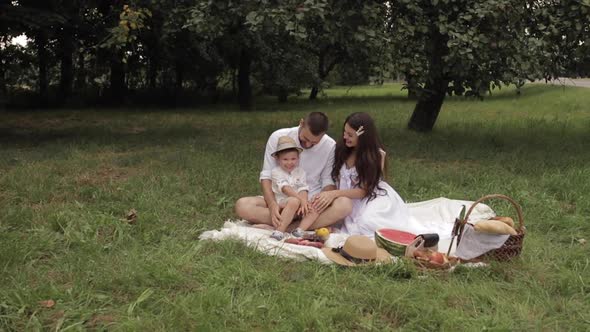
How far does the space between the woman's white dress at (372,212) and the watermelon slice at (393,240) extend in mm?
192

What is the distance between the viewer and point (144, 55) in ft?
64.1

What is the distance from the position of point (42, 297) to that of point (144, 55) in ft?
57.2

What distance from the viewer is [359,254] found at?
3764 millimetres

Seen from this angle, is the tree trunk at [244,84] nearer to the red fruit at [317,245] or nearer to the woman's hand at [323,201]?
the woman's hand at [323,201]

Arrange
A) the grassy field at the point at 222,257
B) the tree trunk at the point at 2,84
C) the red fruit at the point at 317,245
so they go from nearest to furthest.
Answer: the grassy field at the point at 222,257 → the red fruit at the point at 317,245 → the tree trunk at the point at 2,84

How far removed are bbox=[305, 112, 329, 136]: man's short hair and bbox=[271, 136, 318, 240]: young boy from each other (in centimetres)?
20

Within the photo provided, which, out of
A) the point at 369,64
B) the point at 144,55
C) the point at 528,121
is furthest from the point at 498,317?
the point at 144,55

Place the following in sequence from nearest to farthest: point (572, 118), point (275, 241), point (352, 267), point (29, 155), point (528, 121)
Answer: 1. point (352, 267)
2. point (275, 241)
3. point (29, 155)
4. point (528, 121)
5. point (572, 118)

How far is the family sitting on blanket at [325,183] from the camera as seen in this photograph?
4500 mm

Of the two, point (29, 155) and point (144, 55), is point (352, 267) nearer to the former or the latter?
point (29, 155)

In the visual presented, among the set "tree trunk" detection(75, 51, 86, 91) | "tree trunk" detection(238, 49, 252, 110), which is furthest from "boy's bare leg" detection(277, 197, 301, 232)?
"tree trunk" detection(75, 51, 86, 91)

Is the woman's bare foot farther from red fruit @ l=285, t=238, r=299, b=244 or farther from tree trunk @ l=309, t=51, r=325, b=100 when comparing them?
tree trunk @ l=309, t=51, r=325, b=100

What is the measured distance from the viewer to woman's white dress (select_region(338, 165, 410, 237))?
448 centimetres

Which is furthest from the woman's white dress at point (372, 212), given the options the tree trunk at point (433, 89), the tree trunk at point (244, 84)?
the tree trunk at point (244, 84)
